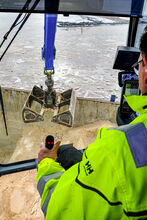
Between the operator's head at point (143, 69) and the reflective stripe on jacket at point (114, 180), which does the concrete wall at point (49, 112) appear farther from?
the reflective stripe on jacket at point (114, 180)

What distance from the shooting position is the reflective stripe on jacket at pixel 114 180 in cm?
60

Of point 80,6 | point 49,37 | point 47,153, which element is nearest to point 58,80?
point 49,37

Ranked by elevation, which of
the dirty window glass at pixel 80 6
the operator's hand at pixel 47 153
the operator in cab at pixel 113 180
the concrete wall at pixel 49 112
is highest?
the dirty window glass at pixel 80 6

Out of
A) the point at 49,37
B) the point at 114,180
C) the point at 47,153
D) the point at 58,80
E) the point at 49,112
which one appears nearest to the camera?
the point at 114,180

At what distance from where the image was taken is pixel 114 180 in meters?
0.61

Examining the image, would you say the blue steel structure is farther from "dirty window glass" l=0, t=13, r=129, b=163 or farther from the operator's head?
the operator's head

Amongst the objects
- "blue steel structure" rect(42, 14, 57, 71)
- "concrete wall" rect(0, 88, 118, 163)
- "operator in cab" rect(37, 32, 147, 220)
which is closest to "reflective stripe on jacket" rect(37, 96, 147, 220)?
"operator in cab" rect(37, 32, 147, 220)

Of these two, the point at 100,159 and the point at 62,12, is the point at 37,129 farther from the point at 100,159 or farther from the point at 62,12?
the point at 100,159

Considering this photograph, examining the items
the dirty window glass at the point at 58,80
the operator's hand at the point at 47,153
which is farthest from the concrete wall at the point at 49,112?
the operator's hand at the point at 47,153

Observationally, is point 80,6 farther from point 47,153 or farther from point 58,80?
point 58,80

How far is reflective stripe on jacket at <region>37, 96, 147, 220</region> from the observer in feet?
1.96

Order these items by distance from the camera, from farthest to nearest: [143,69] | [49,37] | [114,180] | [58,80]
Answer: [58,80] < [49,37] < [143,69] < [114,180]

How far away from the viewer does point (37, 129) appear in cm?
807

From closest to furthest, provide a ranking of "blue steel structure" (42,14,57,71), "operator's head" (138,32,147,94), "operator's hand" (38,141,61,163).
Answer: "operator's head" (138,32,147,94), "operator's hand" (38,141,61,163), "blue steel structure" (42,14,57,71)
